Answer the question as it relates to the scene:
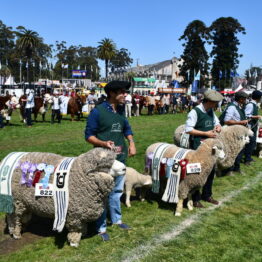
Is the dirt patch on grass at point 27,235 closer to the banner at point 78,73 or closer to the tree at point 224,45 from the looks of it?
the tree at point 224,45

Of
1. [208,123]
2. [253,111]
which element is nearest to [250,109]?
[253,111]

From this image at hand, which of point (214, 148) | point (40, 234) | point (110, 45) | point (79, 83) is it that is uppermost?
point (110, 45)

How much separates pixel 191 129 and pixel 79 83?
70693 millimetres

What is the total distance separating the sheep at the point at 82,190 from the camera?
3764 millimetres

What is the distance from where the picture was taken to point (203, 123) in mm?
5414

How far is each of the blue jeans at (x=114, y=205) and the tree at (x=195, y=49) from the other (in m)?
57.4

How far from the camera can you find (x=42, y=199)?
3.93 m

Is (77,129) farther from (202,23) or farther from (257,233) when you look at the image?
(202,23)

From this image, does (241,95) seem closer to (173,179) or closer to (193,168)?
(193,168)

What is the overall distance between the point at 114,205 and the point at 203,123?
2102 millimetres

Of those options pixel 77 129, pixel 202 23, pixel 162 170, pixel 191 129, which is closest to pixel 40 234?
pixel 162 170

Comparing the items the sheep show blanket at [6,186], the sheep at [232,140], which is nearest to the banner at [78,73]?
the sheep at [232,140]

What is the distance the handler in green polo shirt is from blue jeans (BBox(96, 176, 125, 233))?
5.36 feet

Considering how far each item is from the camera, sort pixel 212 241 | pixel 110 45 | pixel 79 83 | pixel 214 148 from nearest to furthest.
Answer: pixel 212 241
pixel 214 148
pixel 79 83
pixel 110 45
